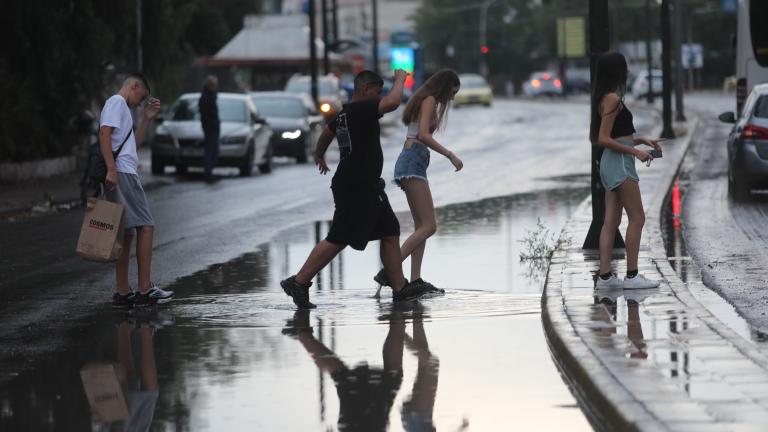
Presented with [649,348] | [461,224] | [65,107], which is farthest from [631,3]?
[649,348]

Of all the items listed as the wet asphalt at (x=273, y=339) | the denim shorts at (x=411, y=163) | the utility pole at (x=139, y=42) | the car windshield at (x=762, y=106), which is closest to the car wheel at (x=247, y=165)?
the utility pole at (x=139, y=42)

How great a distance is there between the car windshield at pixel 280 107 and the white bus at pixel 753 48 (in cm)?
1056

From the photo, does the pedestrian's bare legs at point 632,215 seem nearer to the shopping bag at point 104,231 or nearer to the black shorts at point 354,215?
the black shorts at point 354,215

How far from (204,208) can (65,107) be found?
855 centimetres

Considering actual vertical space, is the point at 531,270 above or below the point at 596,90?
below

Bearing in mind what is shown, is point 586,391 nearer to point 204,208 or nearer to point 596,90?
point 596,90

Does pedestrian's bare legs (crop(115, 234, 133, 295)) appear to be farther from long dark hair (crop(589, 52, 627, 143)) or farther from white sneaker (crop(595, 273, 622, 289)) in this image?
long dark hair (crop(589, 52, 627, 143))

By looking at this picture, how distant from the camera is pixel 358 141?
11773 mm

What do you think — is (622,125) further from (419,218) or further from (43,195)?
(43,195)

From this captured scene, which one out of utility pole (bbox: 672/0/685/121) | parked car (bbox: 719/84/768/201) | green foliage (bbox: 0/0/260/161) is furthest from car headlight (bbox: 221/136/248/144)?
utility pole (bbox: 672/0/685/121)

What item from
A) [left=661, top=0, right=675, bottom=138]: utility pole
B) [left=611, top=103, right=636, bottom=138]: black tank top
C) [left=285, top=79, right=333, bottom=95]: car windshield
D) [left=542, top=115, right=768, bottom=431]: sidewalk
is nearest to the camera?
[left=542, top=115, right=768, bottom=431]: sidewalk

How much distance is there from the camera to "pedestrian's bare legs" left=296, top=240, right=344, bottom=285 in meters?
11.8

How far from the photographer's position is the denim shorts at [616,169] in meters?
Result: 11.8

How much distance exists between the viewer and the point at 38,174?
2916 centimetres
